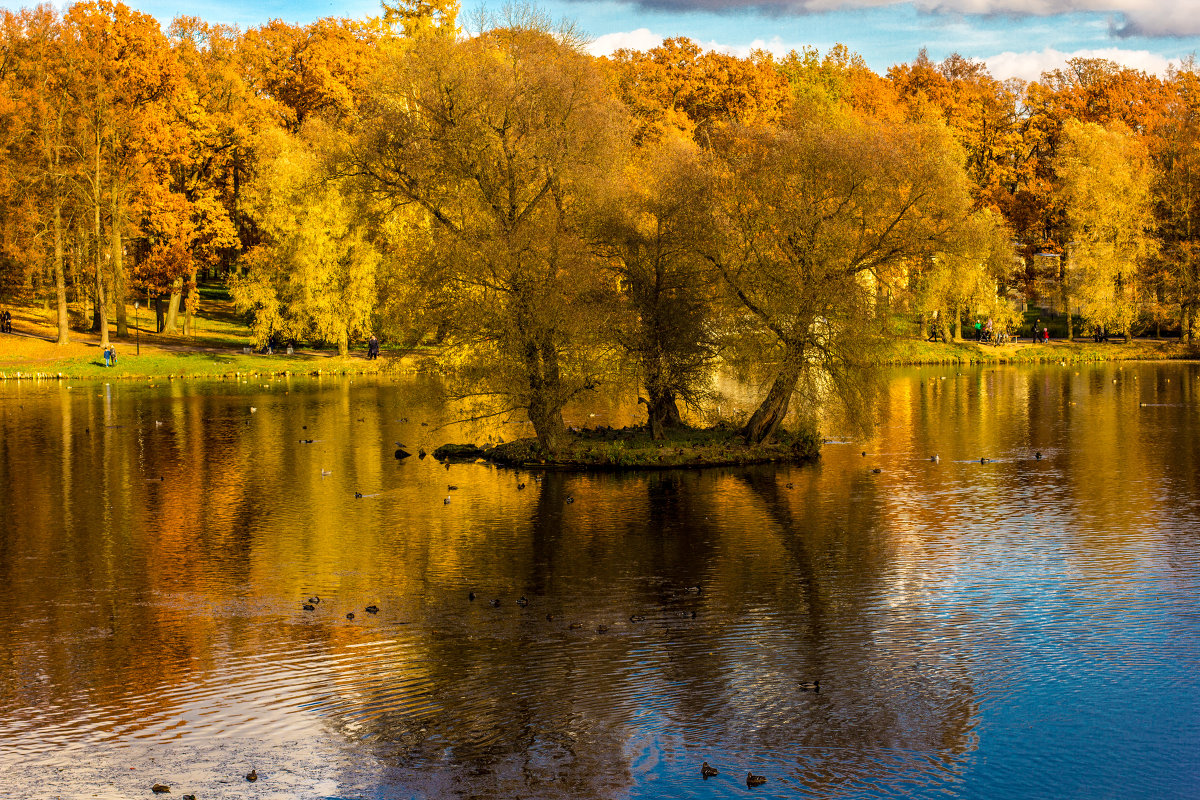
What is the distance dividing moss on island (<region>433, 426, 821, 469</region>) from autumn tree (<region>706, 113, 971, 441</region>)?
2632 mm

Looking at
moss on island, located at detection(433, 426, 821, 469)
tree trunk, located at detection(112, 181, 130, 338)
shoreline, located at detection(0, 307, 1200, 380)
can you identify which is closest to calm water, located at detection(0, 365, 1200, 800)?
moss on island, located at detection(433, 426, 821, 469)

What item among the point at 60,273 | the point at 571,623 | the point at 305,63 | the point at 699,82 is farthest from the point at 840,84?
the point at 571,623

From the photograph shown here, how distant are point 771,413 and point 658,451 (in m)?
3.89

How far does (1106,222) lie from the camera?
269 ft

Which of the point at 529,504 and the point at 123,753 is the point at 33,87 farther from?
the point at 123,753

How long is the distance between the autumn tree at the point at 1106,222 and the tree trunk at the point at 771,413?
54.2 meters

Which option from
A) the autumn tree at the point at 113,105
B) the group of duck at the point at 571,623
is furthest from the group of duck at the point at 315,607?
the autumn tree at the point at 113,105

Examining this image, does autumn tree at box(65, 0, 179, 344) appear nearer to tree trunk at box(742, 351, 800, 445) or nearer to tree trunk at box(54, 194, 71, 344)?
tree trunk at box(54, 194, 71, 344)

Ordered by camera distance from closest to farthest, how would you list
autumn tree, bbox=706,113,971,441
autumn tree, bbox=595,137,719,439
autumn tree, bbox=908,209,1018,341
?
autumn tree, bbox=706,113,971,441, autumn tree, bbox=595,137,719,439, autumn tree, bbox=908,209,1018,341

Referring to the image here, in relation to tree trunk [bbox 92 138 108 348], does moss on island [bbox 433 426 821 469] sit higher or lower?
lower

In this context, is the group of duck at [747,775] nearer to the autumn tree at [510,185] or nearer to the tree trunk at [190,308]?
the autumn tree at [510,185]

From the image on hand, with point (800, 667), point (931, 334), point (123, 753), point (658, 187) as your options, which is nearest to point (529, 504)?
point (658, 187)

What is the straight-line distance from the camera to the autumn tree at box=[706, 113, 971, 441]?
33.6m

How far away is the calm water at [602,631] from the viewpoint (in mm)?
13125
